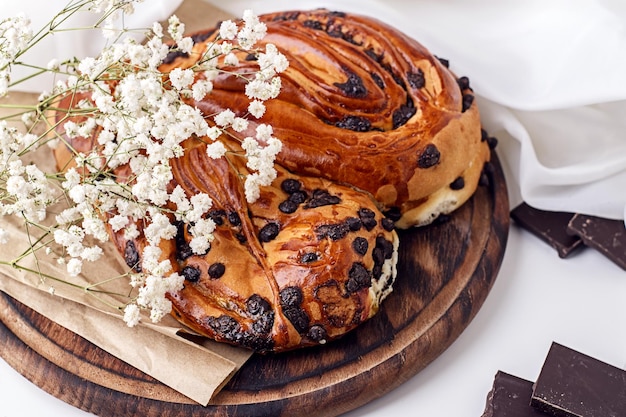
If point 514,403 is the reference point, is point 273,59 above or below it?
above

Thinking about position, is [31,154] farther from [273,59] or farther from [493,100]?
[493,100]

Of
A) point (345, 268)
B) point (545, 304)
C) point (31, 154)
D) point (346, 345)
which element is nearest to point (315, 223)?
point (345, 268)

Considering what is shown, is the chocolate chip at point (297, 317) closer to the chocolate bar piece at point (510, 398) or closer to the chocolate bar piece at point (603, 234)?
the chocolate bar piece at point (510, 398)

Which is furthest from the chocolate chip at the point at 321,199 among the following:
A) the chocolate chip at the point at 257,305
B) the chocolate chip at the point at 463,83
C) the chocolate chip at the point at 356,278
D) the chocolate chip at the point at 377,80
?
the chocolate chip at the point at 463,83

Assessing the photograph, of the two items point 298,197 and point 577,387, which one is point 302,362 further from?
point 577,387

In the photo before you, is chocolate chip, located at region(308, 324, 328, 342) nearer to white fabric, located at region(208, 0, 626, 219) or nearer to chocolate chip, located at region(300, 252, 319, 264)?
chocolate chip, located at region(300, 252, 319, 264)
